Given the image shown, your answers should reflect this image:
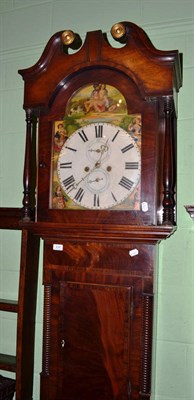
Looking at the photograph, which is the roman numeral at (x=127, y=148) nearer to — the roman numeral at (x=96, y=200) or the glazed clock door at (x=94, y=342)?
the roman numeral at (x=96, y=200)

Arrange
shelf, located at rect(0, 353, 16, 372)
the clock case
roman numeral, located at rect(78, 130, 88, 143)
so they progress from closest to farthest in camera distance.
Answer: the clock case
roman numeral, located at rect(78, 130, 88, 143)
shelf, located at rect(0, 353, 16, 372)

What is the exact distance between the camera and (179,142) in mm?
1490

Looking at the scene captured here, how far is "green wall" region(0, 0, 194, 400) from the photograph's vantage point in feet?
4.77

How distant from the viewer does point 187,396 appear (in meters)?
1.43

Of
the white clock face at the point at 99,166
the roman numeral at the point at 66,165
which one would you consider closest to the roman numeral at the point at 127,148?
the white clock face at the point at 99,166

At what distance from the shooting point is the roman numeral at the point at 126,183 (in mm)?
1310

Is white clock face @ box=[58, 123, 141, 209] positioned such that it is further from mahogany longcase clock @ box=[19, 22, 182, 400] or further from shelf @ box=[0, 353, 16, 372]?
shelf @ box=[0, 353, 16, 372]

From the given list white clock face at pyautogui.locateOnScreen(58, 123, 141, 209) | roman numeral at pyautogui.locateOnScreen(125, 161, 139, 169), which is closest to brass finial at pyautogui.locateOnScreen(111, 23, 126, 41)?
white clock face at pyautogui.locateOnScreen(58, 123, 141, 209)

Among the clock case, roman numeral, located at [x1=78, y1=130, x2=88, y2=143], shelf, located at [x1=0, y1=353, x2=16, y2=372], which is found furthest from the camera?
shelf, located at [x1=0, y1=353, x2=16, y2=372]

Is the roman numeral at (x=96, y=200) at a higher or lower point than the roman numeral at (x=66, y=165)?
lower

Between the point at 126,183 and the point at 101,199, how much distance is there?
109 mm

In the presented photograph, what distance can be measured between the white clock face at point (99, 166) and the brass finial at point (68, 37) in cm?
32

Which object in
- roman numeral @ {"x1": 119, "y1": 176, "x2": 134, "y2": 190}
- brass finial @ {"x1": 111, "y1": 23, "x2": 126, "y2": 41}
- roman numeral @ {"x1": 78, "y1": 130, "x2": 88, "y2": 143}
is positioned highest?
brass finial @ {"x1": 111, "y1": 23, "x2": 126, "y2": 41}

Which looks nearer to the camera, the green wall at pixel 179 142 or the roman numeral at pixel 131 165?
the roman numeral at pixel 131 165
